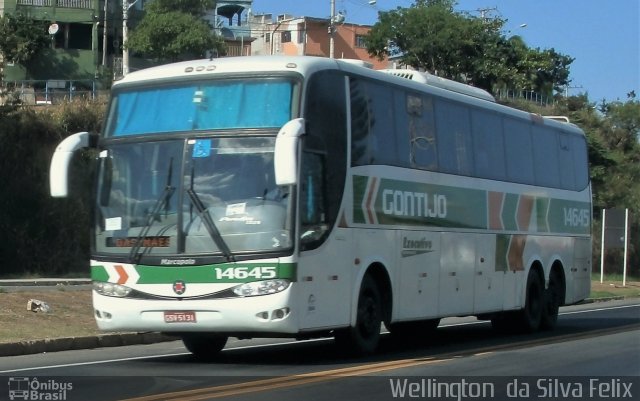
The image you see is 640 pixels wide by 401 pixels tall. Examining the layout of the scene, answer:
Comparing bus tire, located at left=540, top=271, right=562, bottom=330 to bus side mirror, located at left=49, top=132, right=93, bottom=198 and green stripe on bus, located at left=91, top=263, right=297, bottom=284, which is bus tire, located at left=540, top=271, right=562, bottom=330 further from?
bus side mirror, located at left=49, top=132, right=93, bottom=198

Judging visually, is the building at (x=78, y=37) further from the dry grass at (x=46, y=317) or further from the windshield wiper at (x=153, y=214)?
the windshield wiper at (x=153, y=214)

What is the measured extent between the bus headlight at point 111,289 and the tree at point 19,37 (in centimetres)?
4750

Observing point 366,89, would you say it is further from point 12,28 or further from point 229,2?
point 229,2

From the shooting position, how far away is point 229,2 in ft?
293

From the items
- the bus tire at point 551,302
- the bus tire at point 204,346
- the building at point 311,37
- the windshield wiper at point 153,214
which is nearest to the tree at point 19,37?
the building at point 311,37

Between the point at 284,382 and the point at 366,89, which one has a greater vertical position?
the point at 366,89

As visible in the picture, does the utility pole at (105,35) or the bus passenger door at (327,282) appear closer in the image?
the bus passenger door at (327,282)

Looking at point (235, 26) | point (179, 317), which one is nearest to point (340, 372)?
point (179, 317)

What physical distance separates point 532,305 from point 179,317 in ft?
31.4

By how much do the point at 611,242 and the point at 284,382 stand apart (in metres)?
29.3

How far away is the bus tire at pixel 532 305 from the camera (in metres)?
20.8

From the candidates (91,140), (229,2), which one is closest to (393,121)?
(91,140)

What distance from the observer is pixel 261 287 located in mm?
13016

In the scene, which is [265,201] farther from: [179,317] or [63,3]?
[63,3]
